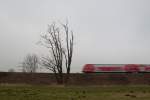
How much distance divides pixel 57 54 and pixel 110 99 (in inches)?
1221

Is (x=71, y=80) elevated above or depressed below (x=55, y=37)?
below

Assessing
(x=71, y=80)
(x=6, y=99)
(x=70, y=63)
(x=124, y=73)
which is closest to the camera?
(x=6, y=99)

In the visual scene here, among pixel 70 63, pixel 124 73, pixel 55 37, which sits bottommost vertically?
pixel 124 73

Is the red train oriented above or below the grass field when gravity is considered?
below

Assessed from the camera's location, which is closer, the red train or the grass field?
the grass field

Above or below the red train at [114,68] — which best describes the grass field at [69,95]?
above

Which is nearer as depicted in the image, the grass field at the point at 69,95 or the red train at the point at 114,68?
the grass field at the point at 69,95

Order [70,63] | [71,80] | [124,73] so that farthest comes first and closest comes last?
[124,73]
[71,80]
[70,63]

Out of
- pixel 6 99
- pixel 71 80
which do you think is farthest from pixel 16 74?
pixel 6 99

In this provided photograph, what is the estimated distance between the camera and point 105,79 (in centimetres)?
5434

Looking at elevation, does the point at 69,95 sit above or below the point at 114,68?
above

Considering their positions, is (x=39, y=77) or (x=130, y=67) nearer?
(x=39, y=77)

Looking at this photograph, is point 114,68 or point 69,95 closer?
point 69,95

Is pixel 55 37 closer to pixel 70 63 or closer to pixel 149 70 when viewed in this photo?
pixel 70 63
